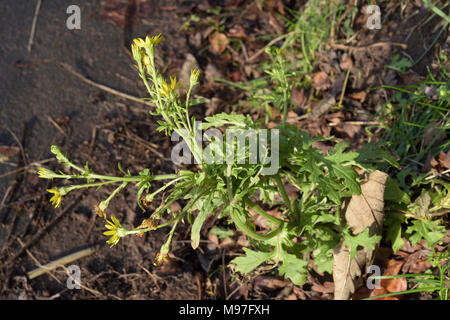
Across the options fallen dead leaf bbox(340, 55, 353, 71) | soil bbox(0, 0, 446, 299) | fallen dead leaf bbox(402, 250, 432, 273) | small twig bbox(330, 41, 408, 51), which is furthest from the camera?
fallen dead leaf bbox(340, 55, 353, 71)

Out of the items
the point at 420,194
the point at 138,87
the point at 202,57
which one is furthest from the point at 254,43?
the point at 420,194

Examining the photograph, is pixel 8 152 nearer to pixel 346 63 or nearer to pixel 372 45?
pixel 346 63

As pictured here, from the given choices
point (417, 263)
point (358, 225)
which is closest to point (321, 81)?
point (358, 225)

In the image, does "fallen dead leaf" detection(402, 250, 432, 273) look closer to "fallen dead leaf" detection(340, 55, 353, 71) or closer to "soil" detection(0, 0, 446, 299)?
"soil" detection(0, 0, 446, 299)

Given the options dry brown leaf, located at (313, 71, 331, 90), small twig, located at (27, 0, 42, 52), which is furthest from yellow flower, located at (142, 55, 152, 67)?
small twig, located at (27, 0, 42, 52)

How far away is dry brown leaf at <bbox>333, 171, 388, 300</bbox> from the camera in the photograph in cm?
214

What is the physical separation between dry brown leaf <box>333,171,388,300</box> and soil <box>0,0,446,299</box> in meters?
0.24

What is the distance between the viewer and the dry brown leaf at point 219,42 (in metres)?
3.63

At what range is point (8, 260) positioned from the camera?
282 centimetres

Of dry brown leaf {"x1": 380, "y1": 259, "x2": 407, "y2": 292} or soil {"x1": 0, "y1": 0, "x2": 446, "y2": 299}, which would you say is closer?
dry brown leaf {"x1": 380, "y1": 259, "x2": 407, "y2": 292}

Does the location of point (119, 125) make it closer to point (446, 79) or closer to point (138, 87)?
point (138, 87)

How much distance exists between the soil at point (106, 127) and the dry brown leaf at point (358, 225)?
0.78ft

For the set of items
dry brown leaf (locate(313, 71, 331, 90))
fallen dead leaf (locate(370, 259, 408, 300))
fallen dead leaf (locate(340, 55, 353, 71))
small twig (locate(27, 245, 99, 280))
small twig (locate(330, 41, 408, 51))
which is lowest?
small twig (locate(27, 245, 99, 280))

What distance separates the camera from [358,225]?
84.4 inches
